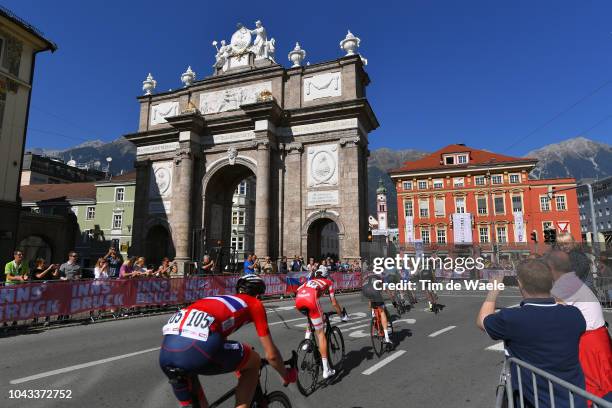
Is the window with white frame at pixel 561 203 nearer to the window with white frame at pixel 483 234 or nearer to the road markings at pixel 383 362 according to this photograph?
the window with white frame at pixel 483 234

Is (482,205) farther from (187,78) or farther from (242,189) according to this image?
(187,78)

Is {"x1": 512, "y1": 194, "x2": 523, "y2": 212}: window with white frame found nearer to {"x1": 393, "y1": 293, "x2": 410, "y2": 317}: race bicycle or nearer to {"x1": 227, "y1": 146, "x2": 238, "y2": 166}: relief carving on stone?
{"x1": 227, "y1": 146, "x2": 238, "y2": 166}: relief carving on stone

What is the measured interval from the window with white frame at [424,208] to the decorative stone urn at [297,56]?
2999cm

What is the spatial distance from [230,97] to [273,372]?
26.0 meters

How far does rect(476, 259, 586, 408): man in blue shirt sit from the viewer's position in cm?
269

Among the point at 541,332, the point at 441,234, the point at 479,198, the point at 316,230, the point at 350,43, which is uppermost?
the point at 350,43

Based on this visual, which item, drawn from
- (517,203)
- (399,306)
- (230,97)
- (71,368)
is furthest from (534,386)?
(517,203)

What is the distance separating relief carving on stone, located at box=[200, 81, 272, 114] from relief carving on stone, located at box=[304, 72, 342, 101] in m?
2.94

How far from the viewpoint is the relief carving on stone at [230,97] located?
2847cm

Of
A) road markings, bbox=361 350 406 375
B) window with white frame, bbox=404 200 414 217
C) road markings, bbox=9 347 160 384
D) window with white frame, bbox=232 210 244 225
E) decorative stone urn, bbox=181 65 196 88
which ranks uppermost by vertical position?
decorative stone urn, bbox=181 65 196 88

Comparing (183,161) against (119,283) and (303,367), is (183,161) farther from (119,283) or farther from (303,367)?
(303,367)

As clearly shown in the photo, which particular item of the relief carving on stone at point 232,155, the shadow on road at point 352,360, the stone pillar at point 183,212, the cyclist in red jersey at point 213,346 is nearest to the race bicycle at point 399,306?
the shadow on road at point 352,360

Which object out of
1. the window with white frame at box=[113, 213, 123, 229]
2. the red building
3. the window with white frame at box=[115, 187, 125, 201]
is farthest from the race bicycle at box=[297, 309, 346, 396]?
the window with white frame at box=[115, 187, 125, 201]

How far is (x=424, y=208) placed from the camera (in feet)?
169
